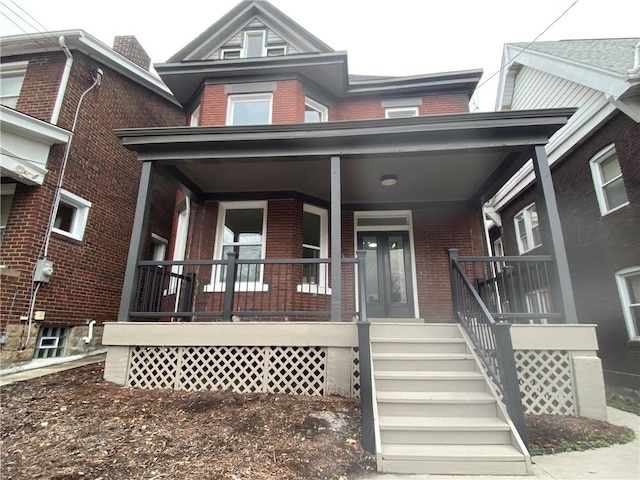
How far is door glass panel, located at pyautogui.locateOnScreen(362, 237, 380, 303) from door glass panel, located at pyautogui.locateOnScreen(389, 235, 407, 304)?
0.33m

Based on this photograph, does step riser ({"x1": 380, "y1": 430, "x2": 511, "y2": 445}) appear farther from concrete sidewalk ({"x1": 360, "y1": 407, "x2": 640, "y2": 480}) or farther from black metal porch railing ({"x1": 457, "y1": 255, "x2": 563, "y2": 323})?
black metal porch railing ({"x1": 457, "y1": 255, "x2": 563, "y2": 323})

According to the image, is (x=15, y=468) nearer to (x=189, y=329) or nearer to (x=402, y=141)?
(x=189, y=329)

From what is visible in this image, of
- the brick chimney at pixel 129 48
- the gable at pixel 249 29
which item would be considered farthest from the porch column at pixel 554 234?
the brick chimney at pixel 129 48

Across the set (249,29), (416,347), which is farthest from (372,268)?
(249,29)

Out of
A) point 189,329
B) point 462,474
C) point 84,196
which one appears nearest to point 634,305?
point 462,474

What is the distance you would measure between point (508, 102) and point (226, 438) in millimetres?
13779

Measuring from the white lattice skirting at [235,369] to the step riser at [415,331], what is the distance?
52 cm

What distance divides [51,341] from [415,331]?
6575 mm

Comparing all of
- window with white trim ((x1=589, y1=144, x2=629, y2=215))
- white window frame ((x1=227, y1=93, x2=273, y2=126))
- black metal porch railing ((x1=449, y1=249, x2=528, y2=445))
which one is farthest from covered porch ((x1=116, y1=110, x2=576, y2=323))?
window with white trim ((x1=589, y1=144, x2=629, y2=215))

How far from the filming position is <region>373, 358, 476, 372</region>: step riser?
3.95 metres

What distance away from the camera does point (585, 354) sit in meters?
4.12

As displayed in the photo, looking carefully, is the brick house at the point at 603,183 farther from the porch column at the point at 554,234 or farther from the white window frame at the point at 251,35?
the white window frame at the point at 251,35

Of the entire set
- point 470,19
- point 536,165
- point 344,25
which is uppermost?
point 344,25

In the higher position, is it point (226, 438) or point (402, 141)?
point (402, 141)
